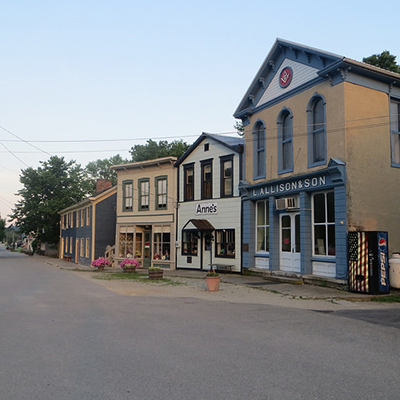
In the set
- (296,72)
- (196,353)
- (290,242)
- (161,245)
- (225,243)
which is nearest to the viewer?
(196,353)

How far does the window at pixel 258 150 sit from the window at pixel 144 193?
34.5 feet

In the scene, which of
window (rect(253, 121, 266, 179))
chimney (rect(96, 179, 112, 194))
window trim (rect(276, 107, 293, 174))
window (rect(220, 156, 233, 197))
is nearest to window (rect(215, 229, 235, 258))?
window (rect(220, 156, 233, 197))

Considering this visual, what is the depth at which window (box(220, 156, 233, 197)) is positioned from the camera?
22938 millimetres

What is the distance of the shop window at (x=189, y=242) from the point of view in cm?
2514

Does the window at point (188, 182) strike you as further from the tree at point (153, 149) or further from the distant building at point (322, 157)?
the tree at point (153, 149)

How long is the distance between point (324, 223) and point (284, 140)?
4.46 metres

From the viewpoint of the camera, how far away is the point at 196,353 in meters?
6.70

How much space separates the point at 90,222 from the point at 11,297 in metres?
21.8

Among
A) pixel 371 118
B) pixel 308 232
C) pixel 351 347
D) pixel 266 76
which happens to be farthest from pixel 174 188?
pixel 351 347

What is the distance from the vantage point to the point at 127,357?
6.44 metres

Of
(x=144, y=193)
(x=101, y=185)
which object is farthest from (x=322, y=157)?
(x=101, y=185)

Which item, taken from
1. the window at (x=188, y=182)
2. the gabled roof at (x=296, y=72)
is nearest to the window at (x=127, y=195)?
the window at (x=188, y=182)

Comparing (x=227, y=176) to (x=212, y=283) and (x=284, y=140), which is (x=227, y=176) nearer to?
(x=284, y=140)

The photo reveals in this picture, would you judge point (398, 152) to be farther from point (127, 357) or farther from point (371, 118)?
point (127, 357)
